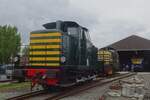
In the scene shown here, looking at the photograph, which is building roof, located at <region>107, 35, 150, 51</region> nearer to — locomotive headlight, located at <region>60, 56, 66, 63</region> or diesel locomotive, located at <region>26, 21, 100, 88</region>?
diesel locomotive, located at <region>26, 21, 100, 88</region>

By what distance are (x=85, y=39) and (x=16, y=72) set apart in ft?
14.6

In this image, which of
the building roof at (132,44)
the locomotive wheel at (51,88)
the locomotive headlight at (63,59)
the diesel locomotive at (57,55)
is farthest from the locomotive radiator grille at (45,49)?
the building roof at (132,44)

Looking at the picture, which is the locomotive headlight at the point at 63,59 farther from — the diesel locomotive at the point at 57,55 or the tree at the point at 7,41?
the tree at the point at 7,41

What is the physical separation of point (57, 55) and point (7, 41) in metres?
53.3

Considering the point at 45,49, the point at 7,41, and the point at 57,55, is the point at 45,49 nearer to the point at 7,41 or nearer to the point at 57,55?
the point at 57,55

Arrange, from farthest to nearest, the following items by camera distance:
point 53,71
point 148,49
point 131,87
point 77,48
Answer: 1. point 148,49
2. point 77,48
3. point 53,71
4. point 131,87

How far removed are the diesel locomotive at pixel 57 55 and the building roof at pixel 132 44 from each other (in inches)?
1440

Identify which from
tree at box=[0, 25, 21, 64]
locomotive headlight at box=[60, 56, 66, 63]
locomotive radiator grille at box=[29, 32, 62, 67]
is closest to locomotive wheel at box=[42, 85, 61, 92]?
locomotive radiator grille at box=[29, 32, 62, 67]

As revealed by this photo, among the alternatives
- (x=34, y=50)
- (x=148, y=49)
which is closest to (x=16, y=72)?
(x=34, y=50)

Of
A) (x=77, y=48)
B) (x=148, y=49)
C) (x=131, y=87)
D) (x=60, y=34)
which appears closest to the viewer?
(x=131, y=87)

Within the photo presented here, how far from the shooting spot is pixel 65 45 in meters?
13.9

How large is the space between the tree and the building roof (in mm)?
19470

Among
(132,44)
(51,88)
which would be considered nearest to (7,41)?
(132,44)

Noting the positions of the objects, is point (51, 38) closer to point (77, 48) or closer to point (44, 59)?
point (44, 59)
